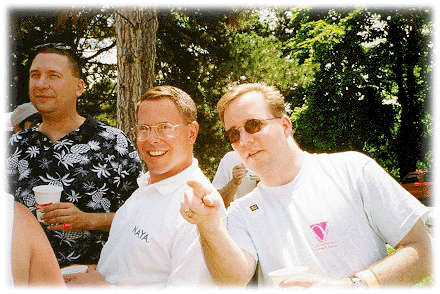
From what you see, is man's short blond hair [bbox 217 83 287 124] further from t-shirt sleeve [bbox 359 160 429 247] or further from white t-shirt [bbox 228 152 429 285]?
t-shirt sleeve [bbox 359 160 429 247]

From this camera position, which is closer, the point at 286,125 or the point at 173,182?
the point at 173,182

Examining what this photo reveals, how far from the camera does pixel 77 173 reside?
301cm

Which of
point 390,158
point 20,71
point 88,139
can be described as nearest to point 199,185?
point 88,139

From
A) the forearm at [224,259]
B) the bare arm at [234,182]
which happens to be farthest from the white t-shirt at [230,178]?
the forearm at [224,259]

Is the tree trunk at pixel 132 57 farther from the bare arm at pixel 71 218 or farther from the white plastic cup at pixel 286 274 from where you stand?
the white plastic cup at pixel 286 274

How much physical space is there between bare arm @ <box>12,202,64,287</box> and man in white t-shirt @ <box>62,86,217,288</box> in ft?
2.53

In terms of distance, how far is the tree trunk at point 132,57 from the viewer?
Answer: 221 inches

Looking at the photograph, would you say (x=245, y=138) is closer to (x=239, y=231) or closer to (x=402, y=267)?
(x=239, y=231)

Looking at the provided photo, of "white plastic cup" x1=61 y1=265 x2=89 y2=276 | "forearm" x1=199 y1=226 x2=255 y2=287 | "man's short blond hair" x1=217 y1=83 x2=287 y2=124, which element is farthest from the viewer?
"man's short blond hair" x1=217 y1=83 x2=287 y2=124

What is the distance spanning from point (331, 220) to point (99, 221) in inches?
67.1

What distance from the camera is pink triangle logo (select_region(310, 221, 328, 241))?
211cm

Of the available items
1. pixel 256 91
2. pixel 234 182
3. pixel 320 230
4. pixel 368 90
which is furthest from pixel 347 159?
pixel 368 90

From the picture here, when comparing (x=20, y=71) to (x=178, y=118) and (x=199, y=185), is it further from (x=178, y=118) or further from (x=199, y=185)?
(x=199, y=185)

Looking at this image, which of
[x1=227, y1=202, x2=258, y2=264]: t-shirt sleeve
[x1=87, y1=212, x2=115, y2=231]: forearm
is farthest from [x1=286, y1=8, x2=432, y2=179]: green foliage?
[x1=227, y1=202, x2=258, y2=264]: t-shirt sleeve
